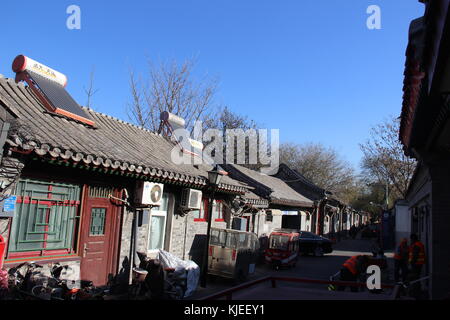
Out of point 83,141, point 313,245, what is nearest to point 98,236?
point 83,141

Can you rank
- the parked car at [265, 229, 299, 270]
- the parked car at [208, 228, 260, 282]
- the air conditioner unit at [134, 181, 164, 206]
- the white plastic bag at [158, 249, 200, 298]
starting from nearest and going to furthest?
the air conditioner unit at [134, 181, 164, 206], the white plastic bag at [158, 249, 200, 298], the parked car at [208, 228, 260, 282], the parked car at [265, 229, 299, 270]

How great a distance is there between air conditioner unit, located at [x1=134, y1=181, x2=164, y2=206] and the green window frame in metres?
1.48

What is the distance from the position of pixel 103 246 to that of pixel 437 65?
7.64m

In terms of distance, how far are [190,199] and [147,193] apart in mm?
1919

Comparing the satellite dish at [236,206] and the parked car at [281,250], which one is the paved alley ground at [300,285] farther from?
the satellite dish at [236,206]

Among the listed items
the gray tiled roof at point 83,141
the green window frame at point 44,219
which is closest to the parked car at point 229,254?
the gray tiled roof at point 83,141

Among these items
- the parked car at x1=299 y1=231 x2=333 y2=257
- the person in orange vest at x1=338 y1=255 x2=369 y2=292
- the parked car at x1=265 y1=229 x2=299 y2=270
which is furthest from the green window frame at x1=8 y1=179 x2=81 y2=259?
the parked car at x1=299 y1=231 x2=333 y2=257

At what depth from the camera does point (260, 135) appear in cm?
3172

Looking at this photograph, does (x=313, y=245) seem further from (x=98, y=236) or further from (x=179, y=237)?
(x=98, y=236)

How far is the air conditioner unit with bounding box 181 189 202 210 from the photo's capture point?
1054 cm

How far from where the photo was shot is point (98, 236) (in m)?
8.31

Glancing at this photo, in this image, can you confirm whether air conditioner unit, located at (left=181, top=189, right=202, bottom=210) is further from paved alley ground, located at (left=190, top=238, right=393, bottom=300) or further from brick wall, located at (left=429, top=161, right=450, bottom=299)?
brick wall, located at (left=429, top=161, right=450, bottom=299)
